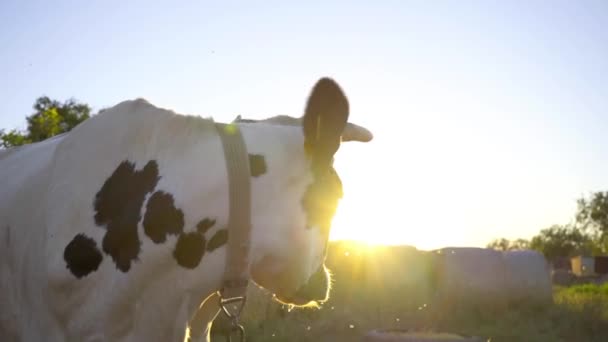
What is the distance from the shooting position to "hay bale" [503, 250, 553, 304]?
1477 centimetres

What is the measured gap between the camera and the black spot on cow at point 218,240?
2.34 m

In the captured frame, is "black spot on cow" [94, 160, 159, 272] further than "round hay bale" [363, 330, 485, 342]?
No

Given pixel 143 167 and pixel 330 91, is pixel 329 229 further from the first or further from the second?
pixel 143 167

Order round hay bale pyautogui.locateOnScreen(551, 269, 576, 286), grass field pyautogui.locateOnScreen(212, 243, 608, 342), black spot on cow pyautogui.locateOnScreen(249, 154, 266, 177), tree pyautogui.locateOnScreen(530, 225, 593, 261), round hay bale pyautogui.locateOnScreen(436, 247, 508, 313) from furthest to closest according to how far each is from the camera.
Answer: tree pyautogui.locateOnScreen(530, 225, 593, 261) → round hay bale pyautogui.locateOnScreen(551, 269, 576, 286) → round hay bale pyautogui.locateOnScreen(436, 247, 508, 313) → grass field pyautogui.locateOnScreen(212, 243, 608, 342) → black spot on cow pyautogui.locateOnScreen(249, 154, 266, 177)

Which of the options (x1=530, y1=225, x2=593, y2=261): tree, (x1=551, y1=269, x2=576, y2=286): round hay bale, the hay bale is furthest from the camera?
(x1=530, y1=225, x2=593, y2=261): tree

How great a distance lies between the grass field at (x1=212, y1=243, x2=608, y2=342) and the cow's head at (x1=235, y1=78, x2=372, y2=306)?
607 cm

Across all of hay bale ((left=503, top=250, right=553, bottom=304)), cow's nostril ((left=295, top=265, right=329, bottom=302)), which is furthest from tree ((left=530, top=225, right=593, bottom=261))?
cow's nostril ((left=295, top=265, right=329, bottom=302))

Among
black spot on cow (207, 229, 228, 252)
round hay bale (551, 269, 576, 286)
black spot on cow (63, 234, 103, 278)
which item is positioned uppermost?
black spot on cow (207, 229, 228, 252)

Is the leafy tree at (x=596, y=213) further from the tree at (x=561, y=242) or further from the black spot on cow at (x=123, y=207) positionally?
the black spot on cow at (x=123, y=207)

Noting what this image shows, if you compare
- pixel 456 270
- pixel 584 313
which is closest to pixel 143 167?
pixel 584 313

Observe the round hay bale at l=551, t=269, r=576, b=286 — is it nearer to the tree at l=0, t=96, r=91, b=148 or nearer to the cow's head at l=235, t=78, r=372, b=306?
the tree at l=0, t=96, r=91, b=148

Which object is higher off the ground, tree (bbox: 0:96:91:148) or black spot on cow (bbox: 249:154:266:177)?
tree (bbox: 0:96:91:148)

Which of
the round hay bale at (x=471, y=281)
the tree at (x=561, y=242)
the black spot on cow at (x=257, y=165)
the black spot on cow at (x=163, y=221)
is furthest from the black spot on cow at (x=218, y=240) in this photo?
the tree at (x=561, y=242)

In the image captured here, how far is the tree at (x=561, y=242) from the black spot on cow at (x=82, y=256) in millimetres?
58435
